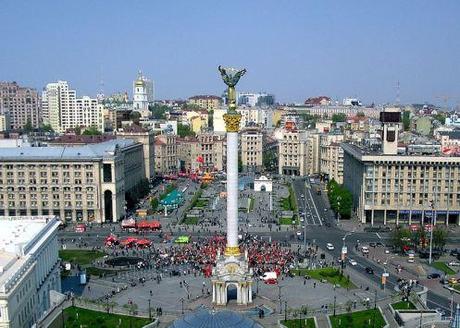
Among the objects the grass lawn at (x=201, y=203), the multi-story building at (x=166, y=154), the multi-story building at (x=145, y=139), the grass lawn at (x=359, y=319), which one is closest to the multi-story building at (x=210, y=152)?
the multi-story building at (x=166, y=154)

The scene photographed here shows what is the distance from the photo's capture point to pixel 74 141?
401 feet

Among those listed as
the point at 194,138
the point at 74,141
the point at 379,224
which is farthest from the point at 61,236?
the point at 194,138

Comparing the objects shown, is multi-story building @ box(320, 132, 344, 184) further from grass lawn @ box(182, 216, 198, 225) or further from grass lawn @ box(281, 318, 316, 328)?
grass lawn @ box(281, 318, 316, 328)

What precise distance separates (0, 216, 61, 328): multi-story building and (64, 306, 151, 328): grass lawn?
8.09ft

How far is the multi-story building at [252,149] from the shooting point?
170 m

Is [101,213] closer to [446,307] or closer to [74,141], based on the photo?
[74,141]

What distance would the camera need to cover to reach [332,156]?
143 metres

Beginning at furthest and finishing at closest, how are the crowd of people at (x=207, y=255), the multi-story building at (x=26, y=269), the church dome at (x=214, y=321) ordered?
the crowd of people at (x=207, y=255), the multi-story building at (x=26, y=269), the church dome at (x=214, y=321)

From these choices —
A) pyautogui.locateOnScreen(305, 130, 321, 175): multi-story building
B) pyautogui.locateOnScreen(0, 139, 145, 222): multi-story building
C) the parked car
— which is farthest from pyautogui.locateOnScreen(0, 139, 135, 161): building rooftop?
pyautogui.locateOnScreen(305, 130, 321, 175): multi-story building

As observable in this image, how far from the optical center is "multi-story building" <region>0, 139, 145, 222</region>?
97.4 meters

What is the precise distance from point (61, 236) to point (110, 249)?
12.6 meters

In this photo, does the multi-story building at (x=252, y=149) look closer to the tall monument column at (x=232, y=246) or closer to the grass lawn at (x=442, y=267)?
the grass lawn at (x=442, y=267)

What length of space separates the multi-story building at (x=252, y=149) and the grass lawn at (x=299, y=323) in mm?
118990

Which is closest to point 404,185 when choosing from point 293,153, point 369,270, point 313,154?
point 369,270
